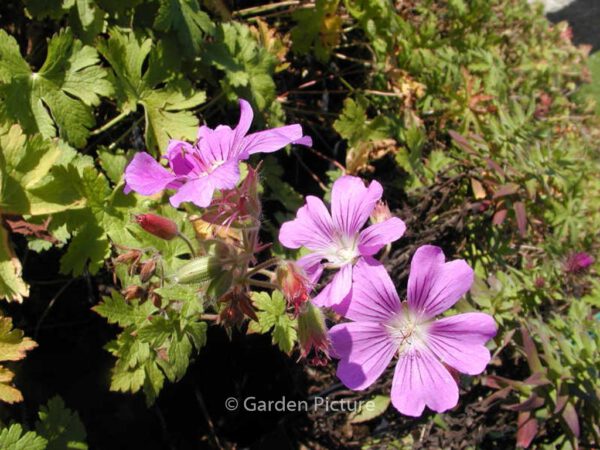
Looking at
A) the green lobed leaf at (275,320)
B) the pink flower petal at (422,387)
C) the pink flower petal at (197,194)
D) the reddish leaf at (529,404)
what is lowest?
the reddish leaf at (529,404)

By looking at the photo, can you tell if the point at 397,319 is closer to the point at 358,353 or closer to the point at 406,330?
the point at 406,330

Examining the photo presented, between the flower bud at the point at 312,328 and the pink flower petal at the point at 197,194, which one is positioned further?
the flower bud at the point at 312,328

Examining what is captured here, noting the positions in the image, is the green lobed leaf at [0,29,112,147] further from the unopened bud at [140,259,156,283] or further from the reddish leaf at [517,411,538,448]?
the reddish leaf at [517,411,538,448]

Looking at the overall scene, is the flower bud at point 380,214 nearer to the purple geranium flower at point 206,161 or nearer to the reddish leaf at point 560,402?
the purple geranium flower at point 206,161

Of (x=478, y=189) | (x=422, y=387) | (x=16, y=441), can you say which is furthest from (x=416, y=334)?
(x=478, y=189)

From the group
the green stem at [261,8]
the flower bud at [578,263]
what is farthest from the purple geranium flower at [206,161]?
the flower bud at [578,263]

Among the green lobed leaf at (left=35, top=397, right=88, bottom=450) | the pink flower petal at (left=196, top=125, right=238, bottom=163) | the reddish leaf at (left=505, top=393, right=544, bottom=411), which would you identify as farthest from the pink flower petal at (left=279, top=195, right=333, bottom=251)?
the reddish leaf at (left=505, top=393, right=544, bottom=411)
